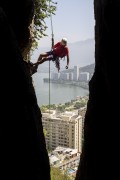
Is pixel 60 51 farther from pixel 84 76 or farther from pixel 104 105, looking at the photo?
pixel 84 76

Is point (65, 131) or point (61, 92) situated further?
point (61, 92)

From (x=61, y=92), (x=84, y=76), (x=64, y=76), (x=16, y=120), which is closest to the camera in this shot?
(x=16, y=120)

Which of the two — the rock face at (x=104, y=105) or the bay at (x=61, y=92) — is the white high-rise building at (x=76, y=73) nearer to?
the bay at (x=61, y=92)

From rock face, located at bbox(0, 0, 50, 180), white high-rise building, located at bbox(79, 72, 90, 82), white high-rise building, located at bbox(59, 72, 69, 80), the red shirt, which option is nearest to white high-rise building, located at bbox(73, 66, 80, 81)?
white high-rise building, located at bbox(79, 72, 90, 82)

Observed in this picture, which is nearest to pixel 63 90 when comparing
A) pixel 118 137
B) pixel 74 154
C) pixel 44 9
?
pixel 74 154

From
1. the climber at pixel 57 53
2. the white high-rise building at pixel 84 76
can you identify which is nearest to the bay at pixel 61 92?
the white high-rise building at pixel 84 76

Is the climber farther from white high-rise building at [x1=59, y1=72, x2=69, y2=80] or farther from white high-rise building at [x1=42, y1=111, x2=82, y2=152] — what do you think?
white high-rise building at [x1=59, y1=72, x2=69, y2=80]

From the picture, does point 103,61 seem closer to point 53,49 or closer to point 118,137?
point 118,137

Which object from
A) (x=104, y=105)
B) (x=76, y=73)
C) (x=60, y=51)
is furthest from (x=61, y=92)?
(x=104, y=105)
